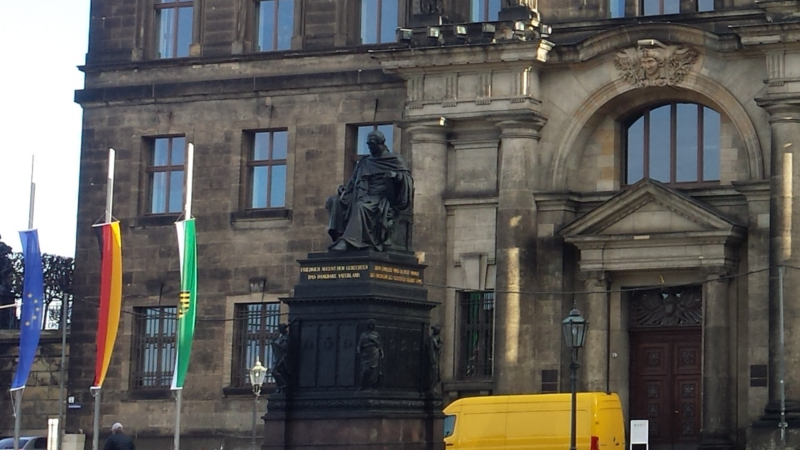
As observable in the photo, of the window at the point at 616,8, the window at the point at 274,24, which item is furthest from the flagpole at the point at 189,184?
the window at the point at 616,8

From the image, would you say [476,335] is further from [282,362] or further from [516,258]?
[282,362]

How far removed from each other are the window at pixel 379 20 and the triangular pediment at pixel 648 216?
7.44 metres

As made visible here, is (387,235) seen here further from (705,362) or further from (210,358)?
(210,358)

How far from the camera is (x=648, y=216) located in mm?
45938

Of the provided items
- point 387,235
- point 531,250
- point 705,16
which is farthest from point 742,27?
point 387,235

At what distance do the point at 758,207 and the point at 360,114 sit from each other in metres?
10.2

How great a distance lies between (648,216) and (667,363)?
130 inches

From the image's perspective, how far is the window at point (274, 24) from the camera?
5178cm

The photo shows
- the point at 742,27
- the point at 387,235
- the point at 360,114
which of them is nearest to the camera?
the point at 387,235

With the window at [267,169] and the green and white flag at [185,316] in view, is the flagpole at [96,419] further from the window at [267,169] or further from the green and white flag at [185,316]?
the window at [267,169]

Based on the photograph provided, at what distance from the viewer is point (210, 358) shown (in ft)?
168

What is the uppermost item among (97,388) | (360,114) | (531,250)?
(360,114)

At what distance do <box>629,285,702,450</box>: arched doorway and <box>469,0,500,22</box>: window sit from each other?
7.34m

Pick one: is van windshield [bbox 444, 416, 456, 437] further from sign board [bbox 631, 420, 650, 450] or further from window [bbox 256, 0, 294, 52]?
window [bbox 256, 0, 294, 52]
